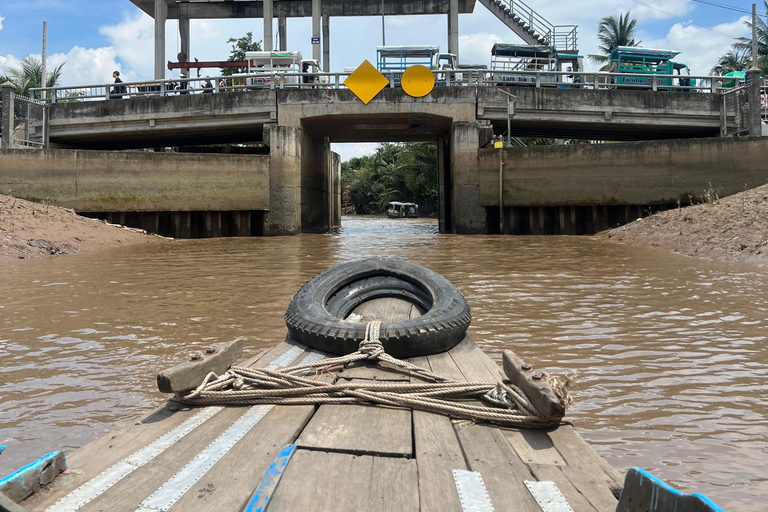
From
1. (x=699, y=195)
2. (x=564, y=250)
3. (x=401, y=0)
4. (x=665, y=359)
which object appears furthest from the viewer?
(x=401, y=0)

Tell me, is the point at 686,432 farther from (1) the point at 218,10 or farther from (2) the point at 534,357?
(1) the point at 218,10

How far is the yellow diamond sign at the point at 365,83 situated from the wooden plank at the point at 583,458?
17302mm

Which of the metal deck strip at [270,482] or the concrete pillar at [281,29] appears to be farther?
the concrete pillar at [281,29]

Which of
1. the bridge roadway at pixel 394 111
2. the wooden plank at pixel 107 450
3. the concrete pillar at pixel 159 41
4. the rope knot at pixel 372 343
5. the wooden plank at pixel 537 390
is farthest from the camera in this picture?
the concrete pillar at pixel 159 41

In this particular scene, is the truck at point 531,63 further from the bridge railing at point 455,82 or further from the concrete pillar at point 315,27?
the concrete pillar at point 315,27

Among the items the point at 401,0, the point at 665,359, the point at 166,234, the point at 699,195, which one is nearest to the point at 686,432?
the point at 665,359

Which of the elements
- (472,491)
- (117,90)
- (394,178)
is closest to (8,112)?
Answer: (117,90)

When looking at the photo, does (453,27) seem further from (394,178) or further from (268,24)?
(394,178)

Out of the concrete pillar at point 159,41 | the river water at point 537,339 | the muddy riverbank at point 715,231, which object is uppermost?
the concrete pillar at point 159,41

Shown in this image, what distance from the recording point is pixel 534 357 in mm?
4324

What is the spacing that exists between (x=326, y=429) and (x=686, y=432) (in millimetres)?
1904

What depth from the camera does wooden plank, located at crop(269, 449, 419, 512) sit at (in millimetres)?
1731

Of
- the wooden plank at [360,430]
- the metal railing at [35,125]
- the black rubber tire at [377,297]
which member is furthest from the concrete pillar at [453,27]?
the wooden plank at [360,430]

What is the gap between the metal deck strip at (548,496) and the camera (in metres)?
1.73
